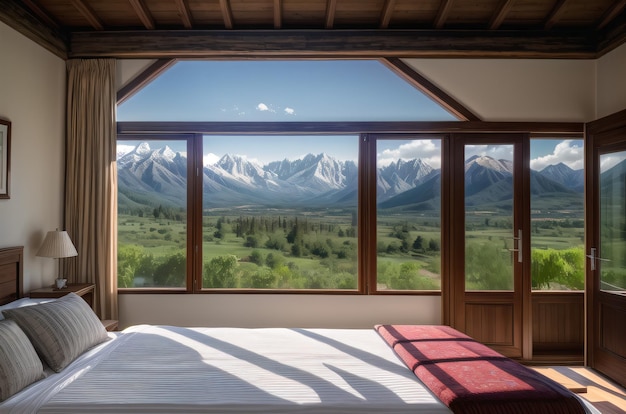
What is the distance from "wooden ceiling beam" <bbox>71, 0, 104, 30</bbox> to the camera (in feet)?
10.6

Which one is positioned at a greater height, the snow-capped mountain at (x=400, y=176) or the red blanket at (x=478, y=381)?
the snow-capped mountain at (x=400, y=176)

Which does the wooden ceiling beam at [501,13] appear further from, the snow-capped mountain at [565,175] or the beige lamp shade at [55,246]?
the beige lamp shade at [55,246]

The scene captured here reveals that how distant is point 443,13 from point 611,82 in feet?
5.34

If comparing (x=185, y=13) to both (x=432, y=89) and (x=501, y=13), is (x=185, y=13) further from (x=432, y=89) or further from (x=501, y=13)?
(x=501, y=13)

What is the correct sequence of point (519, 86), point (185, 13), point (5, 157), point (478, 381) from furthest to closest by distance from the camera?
point (519, 86), point (185, 13), point (5, 157), point (478, 381)

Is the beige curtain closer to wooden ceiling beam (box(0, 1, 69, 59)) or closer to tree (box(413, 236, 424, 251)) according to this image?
wooden ceiling beam (box(0, 1, 69, 59))

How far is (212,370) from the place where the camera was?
80.5 inches

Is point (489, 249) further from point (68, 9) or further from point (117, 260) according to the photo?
point (68, 9)

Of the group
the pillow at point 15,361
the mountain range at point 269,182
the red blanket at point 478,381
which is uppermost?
the mountain range at point 269,182

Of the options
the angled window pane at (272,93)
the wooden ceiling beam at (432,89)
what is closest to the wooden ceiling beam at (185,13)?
the angled window pane at (272,93)

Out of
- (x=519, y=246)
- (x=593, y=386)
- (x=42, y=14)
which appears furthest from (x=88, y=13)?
(x=593, y=386)

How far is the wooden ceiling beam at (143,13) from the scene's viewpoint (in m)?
3.27

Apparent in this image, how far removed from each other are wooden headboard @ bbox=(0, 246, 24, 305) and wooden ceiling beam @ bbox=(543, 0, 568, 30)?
4.67 meters

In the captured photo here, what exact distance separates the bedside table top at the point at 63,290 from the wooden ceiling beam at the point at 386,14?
3418 mm
